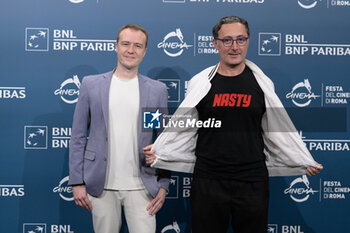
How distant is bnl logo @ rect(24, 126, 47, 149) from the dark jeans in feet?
5.00

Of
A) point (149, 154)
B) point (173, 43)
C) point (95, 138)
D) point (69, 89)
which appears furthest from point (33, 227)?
point (173, 43)

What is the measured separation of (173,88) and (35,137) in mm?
1244

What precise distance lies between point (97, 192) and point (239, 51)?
1246mm

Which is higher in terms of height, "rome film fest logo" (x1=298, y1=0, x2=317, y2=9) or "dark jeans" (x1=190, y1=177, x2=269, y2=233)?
"rome film fest logo" (x1=298, y1=0, x2=317, y2=9)

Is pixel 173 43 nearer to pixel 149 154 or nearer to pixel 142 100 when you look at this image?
pixel 142 100

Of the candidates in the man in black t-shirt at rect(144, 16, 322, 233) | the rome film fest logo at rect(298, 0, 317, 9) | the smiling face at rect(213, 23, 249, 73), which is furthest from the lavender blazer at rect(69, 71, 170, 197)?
the rome film fest logo at rect(298, 0, 317, 9)

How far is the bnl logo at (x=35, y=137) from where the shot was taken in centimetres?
304

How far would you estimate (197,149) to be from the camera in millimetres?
2262

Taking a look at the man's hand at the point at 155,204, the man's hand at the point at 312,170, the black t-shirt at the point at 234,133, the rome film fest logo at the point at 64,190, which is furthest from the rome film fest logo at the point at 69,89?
the man's hand at the point at 312,170

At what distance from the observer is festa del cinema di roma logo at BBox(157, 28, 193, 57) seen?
3049mm

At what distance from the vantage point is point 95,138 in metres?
2.29

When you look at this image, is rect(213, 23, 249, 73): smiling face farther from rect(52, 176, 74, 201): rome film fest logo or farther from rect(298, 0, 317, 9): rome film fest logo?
rect(52, 176, 74, 201): rome film fest logo

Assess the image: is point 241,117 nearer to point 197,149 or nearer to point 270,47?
point 197,149

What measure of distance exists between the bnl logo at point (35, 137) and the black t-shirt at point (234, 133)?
5.06 feet
